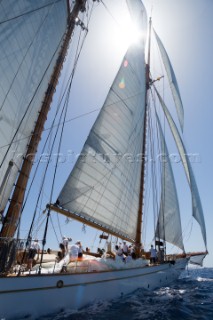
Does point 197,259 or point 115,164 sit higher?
point 115,164

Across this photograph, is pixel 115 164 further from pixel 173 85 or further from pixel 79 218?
pixel 173 85

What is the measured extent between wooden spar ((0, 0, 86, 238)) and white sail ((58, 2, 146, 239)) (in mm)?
1882

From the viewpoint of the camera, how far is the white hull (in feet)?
21.5

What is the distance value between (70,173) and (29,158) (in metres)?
2.10

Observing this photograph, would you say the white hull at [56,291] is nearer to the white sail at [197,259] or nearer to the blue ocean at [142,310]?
the blue ocean at [142,310]

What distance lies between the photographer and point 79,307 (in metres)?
8.39

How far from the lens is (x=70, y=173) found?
1195 centimetres

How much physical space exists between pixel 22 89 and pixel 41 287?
749 centimetres

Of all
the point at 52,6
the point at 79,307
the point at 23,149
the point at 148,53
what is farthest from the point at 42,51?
the point at 148,53

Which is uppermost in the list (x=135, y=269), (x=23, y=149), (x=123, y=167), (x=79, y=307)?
(x=123, y=167)

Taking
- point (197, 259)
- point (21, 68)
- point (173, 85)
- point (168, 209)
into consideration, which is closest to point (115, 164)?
point (21, 68)

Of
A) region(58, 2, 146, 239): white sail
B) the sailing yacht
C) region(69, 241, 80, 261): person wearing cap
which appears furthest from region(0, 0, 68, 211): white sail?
region(69, 241, 80, 261): person wearing cap

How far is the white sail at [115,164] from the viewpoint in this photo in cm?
1226

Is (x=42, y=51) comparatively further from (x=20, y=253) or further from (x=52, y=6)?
(x=20, y=253)
